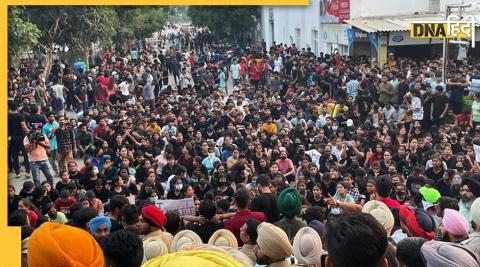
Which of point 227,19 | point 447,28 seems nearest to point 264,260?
point 447,28

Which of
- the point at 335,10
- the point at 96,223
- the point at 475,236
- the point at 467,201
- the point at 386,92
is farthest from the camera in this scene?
the point at 335,10

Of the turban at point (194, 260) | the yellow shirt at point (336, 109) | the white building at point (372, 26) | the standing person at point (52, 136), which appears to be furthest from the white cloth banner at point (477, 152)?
the white building at point (372, 26)

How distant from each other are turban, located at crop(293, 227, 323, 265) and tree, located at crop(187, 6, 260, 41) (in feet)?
117

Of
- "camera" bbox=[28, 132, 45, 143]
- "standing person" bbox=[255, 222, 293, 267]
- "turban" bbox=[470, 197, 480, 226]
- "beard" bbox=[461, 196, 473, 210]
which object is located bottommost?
"beard" bbox=[461, 196, 473, 210]

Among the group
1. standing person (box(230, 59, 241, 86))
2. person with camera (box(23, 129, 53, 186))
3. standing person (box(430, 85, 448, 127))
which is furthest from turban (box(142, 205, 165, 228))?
standing person (box(230, 59, 241, 86))

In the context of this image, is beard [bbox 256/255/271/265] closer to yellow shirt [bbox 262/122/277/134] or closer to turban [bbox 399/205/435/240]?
turban [bbox 399/205/435/240]

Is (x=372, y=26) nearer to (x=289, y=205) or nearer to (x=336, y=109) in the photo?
(x=336, y=109)

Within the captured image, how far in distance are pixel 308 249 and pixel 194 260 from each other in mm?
2819

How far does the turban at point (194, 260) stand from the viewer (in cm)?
212

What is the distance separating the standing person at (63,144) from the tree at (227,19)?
27.7 meters

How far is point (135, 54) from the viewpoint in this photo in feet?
113

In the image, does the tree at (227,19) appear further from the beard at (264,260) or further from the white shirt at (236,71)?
the beard at (264,260)

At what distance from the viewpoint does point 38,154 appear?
1212cm

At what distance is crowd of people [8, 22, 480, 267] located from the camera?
12.2 ft
